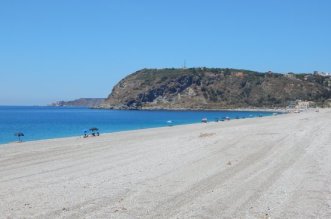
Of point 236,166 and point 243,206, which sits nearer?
point 243,206

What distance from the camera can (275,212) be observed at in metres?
10.6

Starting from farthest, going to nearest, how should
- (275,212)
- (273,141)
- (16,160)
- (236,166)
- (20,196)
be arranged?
1. (273,141)
2. (16,160)
3. (236,166)
4. (20,196)
5. (275,212)

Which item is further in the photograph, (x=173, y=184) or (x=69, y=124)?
(x=69, y=124)

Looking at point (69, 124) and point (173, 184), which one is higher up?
point (173, 184)

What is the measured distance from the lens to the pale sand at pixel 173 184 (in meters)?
10.9

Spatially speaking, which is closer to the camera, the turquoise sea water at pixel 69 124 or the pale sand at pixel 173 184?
the pale sand at pixel 173 184

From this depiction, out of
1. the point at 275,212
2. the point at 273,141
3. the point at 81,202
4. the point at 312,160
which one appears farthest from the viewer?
the point at 273,141

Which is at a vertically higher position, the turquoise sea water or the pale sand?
the pale sand

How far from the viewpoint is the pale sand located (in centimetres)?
1090

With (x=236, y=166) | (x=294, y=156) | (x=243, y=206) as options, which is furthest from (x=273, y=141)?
(x=243, y=206)

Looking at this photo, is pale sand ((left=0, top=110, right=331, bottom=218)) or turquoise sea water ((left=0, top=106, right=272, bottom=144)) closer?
pale sand ((left=0, top=110, right=331, bottom=218))

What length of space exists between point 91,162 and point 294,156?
26.3 ft

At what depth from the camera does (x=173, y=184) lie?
14.3 metres

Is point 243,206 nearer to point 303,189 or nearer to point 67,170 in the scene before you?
point 303,189
